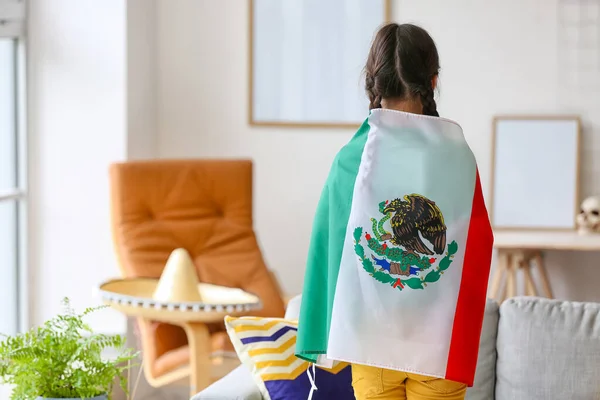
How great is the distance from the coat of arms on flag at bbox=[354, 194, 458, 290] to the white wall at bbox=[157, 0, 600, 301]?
231 centimetres

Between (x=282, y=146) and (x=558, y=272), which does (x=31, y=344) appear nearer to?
(x=282, y=146)

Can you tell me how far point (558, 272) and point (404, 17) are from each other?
4.37 feet

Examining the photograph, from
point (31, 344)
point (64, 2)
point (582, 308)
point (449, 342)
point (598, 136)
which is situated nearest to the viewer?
point (449, 342)

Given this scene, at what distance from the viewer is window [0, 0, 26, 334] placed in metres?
3.36

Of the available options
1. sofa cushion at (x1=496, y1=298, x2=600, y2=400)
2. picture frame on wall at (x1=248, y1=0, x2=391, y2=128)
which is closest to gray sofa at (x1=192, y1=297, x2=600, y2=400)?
sofa cushion at (x1=496, y1=298, x2=600, y2=400)

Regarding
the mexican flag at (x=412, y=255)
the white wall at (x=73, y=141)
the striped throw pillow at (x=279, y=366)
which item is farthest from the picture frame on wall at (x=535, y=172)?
the mexican flag at (x=412, y=255)

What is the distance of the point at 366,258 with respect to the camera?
168 cm

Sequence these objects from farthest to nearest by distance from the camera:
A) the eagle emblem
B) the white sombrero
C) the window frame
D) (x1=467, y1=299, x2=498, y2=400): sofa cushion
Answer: the window frame < the white sombrero < (x1=467, y1=299, x2=498, y2=400): sofa cushion < the eagle emblem

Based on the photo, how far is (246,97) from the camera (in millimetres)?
4090

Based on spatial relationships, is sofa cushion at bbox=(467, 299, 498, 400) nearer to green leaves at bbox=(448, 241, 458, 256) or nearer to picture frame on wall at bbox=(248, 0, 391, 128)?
green leaves at bbox=(448, 241, 458, 256)

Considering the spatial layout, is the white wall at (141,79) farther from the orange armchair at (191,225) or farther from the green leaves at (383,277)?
the green leaves at (383,277)

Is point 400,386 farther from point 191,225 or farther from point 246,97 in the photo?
point 246,97

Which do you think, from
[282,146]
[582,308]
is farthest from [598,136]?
[582,308]

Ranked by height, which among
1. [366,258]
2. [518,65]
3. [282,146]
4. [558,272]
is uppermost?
[518,65]
